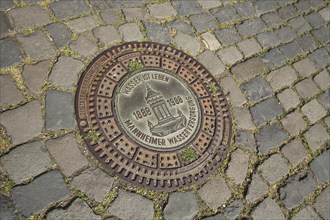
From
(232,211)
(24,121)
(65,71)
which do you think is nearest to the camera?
(24,121)

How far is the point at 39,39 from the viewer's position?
3.17 m

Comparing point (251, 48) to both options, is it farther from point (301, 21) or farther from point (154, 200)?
point (154, 200)

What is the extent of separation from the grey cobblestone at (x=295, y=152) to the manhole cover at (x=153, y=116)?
2.17ft

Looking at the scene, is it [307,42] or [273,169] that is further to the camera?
[307,42]

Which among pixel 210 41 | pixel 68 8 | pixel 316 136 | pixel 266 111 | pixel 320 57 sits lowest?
pixel 316 136

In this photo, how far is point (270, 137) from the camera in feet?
11.0

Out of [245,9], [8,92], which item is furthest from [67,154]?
[245,9]

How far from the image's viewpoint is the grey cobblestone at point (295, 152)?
3.31m

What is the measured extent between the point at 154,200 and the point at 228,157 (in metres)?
0.86

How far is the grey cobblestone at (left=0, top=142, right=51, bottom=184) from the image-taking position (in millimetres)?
2498

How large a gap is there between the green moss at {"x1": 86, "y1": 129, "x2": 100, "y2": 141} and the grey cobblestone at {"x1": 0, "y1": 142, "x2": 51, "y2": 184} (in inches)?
14.7

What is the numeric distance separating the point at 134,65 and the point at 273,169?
1726 millimetres

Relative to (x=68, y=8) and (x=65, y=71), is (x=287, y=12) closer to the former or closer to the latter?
(x=68, y=8)

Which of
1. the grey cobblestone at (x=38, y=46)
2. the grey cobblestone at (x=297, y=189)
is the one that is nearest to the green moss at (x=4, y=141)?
the grey cobblestone at (x=38, y=46)
